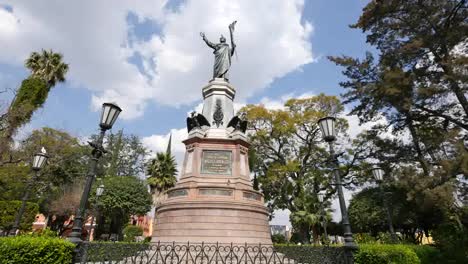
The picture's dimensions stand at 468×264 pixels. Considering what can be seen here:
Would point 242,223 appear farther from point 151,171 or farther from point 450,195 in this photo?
point 151,171

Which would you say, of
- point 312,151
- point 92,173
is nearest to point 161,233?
point 92,173

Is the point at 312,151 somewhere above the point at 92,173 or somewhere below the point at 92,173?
above

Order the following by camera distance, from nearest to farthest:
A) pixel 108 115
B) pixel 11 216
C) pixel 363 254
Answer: pixel 108 115, pixel 363 254, pixel 11 216

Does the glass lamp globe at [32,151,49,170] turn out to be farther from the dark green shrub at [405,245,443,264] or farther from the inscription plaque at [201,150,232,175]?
the dark green shrub at [405,245,443,264]

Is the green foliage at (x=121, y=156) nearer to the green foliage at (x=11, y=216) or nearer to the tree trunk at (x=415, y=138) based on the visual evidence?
the green foliage at (x=11, y=216)

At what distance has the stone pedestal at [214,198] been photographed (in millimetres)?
13180

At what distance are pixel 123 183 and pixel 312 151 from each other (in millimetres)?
20769

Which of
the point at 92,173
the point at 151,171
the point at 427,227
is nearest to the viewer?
the point at 92,173

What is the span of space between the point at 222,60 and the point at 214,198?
936 cm

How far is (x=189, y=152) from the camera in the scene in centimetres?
1619

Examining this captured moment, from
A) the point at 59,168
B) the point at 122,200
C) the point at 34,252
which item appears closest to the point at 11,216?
the point at 59,168

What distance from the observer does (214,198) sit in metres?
14.0

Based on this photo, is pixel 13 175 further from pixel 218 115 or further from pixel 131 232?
pixel 218 115

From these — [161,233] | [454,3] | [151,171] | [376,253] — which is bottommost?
[376,253]
